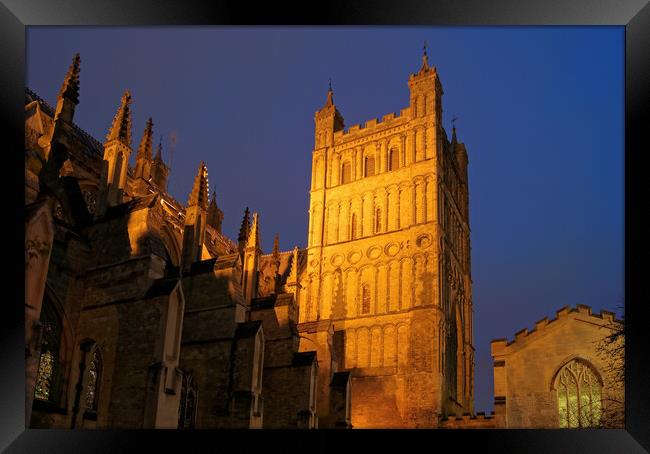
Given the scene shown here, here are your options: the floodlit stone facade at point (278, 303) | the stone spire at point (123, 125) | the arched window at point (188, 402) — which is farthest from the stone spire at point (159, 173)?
the arched window at point (188, 402)

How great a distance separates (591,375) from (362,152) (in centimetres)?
2015

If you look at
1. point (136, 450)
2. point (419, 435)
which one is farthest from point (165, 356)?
point (419, 435)

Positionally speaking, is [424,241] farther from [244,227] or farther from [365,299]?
[244,227]

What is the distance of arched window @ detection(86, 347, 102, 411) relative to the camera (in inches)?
643

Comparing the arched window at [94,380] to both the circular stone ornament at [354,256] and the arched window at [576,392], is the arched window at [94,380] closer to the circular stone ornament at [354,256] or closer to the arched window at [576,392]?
the arched window at [576,392]

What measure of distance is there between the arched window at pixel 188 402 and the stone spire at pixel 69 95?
27.0 ft

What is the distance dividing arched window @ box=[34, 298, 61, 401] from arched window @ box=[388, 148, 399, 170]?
22.7 metres

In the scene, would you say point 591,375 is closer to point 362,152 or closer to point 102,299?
point 102,299

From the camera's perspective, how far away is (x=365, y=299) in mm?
33719

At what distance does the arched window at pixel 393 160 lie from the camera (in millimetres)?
36056

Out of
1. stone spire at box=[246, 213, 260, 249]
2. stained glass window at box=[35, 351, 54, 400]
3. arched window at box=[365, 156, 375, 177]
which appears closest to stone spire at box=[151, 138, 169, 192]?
stone spire at box=[246, 213, 260, 249]

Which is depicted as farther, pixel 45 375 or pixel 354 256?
pixel 354 256
